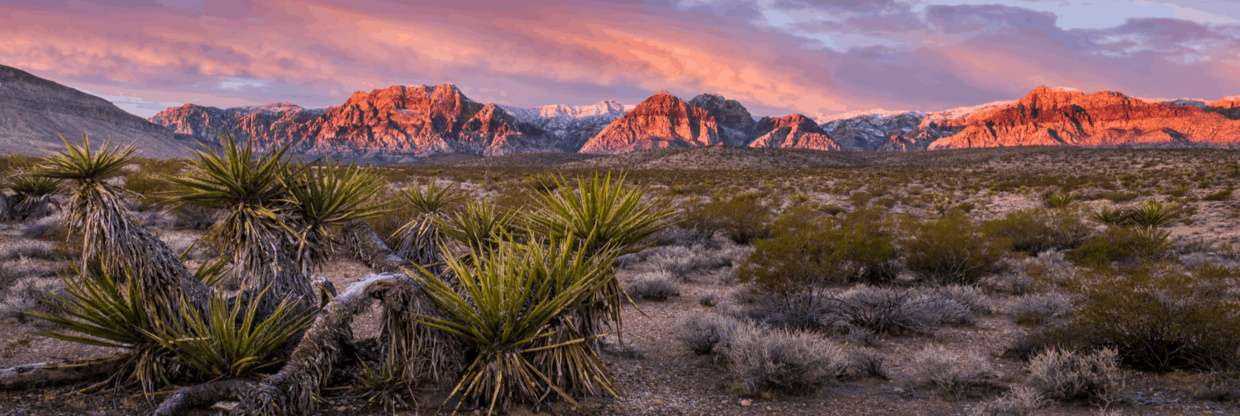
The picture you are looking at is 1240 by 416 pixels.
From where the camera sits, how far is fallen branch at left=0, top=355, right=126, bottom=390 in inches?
190

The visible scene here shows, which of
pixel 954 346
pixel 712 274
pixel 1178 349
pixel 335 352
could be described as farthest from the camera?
pixel 712 274

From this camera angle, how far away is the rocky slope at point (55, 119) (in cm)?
10275

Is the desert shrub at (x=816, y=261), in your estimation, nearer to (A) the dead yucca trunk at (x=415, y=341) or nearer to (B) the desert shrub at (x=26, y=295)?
(A) the dead yucca trunk at (x=415, y=341)

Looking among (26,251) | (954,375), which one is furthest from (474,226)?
(26,251)

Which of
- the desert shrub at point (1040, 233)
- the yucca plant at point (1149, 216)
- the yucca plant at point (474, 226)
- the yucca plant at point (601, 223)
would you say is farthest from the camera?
the yucca plant at point (1149, 216)

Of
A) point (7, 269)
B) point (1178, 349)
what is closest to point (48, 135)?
point (7, 269)

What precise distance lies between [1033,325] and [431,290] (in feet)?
25.8

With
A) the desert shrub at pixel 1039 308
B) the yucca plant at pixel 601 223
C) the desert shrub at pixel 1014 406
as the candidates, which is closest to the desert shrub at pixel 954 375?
the desert shrub at pixel 1014 406

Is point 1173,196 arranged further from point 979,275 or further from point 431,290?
point 431,290

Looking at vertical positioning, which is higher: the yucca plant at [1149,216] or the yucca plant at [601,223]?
the yucca plant at [601,223]

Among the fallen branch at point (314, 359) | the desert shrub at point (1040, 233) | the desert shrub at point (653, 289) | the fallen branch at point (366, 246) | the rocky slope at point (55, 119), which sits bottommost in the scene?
the desert shrub at point (653, 289)

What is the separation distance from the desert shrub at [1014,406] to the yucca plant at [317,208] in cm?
585

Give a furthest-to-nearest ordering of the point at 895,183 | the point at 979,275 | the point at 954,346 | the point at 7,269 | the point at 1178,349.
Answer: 1. the point at 895,183
2. the point at 979,275
3. the point at 7,269
4. the point at 954,346
5. the point at 1178,349

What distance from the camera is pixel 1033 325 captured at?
8023 mm
